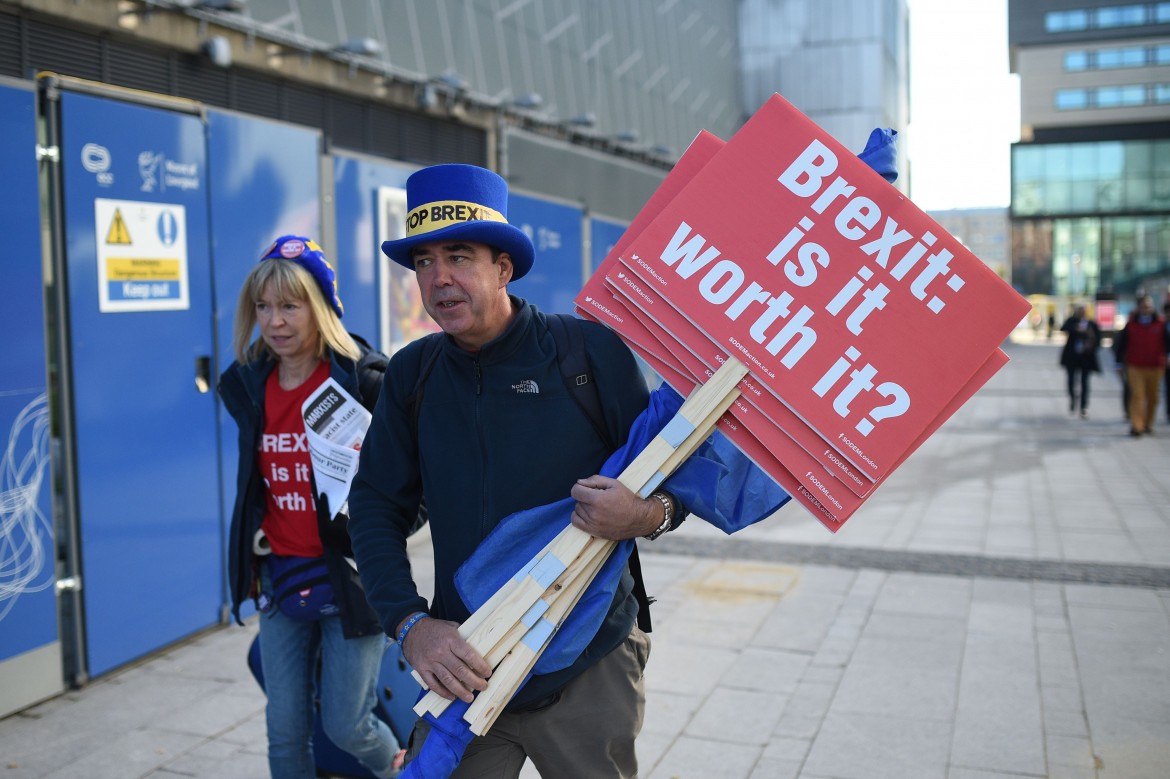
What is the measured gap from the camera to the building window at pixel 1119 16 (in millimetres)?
62156

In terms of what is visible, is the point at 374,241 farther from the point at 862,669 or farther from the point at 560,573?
the point at 560,573

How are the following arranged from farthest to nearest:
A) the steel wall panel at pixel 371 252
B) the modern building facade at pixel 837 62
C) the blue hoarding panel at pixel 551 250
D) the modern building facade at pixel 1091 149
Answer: the modern building facade at pixel 1091 149
the modern building facade at pixel 837 62
the blue hoarding panel at pixel 551 250
the steel wall panel at pixel 371 252

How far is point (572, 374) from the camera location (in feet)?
7.96

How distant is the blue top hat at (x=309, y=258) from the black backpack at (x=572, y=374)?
41.3 inches

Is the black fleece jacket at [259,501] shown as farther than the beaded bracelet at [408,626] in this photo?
Yes

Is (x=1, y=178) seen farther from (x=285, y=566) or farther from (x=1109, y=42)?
(x=1109, y=42)

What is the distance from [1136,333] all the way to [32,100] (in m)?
14.1

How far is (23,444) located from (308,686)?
2162mm

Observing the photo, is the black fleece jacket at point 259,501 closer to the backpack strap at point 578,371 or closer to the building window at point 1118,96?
the backpack strap at point 578,371

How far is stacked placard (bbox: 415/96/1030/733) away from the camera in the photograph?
88.0 inches

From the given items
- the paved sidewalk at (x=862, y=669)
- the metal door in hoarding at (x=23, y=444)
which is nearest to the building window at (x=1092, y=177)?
the paved sidewalk at (x=862, y=669)

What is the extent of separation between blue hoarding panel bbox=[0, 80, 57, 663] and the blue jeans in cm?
188

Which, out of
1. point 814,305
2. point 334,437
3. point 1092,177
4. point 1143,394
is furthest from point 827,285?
point 1092,177

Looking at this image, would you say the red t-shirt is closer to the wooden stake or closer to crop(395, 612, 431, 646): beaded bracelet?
crop(395, 612, 431, 646): beaded bracelet
